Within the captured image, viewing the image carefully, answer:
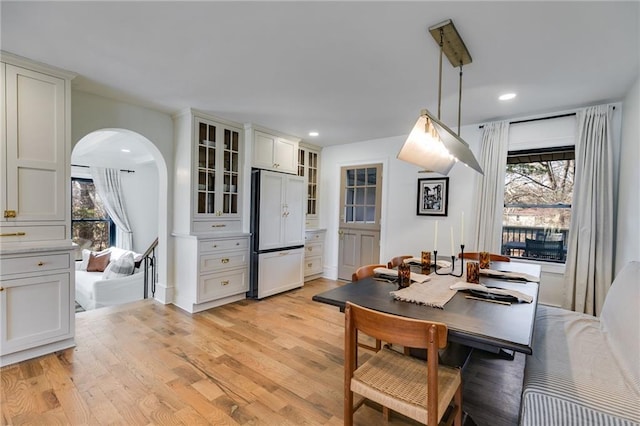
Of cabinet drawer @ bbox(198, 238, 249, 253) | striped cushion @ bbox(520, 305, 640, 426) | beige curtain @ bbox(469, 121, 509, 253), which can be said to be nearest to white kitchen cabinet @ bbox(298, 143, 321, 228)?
cabinet drawer @ bbox(198, 238, 249, 253)

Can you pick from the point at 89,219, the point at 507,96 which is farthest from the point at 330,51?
the point at 89,219

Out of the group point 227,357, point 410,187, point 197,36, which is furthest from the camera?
point 410,187

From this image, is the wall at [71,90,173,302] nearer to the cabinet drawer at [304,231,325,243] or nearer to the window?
the cabinet drawer at [304,231,325,243]

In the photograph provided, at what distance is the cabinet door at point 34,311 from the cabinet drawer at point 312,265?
10.5ft

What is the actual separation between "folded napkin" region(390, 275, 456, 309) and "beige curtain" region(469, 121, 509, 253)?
198 centimetres

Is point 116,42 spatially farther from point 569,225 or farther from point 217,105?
point 569,225

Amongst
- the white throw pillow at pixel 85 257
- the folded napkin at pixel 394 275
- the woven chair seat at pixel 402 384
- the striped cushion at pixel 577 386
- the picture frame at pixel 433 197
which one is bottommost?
the white throw pillow at pixel 85 257

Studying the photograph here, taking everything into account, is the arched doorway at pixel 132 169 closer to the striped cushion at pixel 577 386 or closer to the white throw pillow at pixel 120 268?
the white throw pillow at pixel 120 268

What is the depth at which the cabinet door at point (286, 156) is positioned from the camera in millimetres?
4344

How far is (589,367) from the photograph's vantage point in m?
1.46

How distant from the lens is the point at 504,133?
11.4ft

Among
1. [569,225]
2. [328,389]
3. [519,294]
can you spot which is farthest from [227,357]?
[569,225]

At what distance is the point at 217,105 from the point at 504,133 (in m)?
3.46

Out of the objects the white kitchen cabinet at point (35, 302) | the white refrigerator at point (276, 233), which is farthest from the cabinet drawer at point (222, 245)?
the white kitchen cabinet at point (35, 302)
